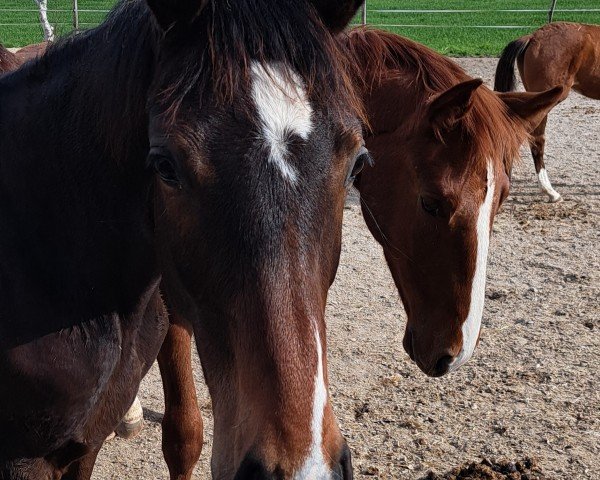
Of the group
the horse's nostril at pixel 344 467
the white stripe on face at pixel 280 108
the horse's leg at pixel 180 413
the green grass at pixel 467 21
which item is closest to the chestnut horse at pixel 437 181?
the horse's leg at pixel 180 413

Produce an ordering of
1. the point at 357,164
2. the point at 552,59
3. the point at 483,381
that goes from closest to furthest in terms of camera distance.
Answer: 1. the point at 357,164
2. the point at 483,381
3. the point at 552,59

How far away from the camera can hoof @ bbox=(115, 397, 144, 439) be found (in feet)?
12.2

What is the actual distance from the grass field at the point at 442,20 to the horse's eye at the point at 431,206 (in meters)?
13.7

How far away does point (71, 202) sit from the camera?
1.97 metres

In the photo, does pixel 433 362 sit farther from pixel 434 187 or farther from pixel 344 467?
pixel 344 467

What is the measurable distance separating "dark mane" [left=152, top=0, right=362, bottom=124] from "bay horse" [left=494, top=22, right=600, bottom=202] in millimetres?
6589

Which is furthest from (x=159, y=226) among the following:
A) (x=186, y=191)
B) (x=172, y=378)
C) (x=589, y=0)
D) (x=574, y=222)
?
(x=589, y=0)

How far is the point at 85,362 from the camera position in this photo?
6.53 feet

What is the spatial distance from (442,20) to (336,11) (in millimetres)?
24012

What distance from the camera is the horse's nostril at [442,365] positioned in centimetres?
307

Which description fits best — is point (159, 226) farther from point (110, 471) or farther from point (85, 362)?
point (110, 471)

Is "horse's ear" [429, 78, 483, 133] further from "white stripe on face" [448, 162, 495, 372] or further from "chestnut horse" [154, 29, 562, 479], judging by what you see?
"white stripe on face" [448, 162, 495, 372]

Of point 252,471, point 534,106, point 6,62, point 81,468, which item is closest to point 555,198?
point 534,106

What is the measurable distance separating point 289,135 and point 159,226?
0.39 m
